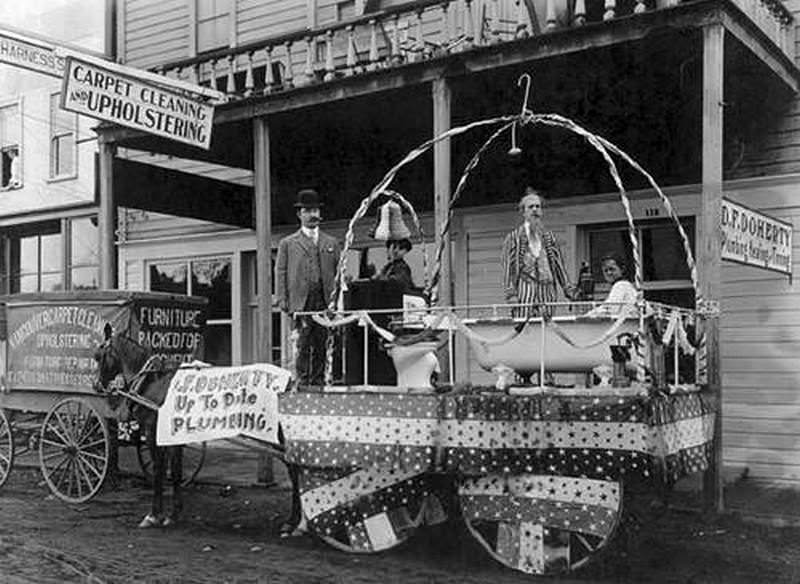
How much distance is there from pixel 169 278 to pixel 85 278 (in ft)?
11.3

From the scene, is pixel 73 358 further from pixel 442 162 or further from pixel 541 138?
pixel 541 138

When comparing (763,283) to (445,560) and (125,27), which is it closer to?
(445,560)

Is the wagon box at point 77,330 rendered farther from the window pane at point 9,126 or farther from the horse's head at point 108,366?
the window pane at point 9,126

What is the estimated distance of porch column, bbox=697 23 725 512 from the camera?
8.12m

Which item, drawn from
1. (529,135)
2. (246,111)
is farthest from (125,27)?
(529,135)

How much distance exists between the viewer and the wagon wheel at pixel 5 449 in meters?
10.9

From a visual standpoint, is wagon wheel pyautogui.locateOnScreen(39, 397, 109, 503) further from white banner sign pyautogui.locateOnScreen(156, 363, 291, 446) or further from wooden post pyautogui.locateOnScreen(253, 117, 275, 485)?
wooden post pyautogui.locateOnScreen(253, 117, 275, 485)

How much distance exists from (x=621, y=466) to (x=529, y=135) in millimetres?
5908

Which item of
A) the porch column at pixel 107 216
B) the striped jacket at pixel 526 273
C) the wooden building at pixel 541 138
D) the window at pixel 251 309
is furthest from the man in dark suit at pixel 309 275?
the window at pixel 251 309

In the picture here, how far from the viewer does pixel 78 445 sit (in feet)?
32.5

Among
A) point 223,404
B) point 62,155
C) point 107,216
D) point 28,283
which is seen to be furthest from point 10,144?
point 223,404

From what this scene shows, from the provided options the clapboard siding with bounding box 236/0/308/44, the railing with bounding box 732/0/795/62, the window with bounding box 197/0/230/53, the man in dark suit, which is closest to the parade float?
the man in dark suit

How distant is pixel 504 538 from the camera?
22.7ft

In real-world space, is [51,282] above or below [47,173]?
below
